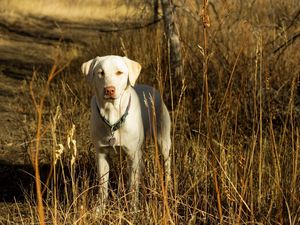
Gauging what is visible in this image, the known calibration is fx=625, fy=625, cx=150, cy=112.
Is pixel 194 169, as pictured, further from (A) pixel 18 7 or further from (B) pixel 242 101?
(A) pixel 18 7

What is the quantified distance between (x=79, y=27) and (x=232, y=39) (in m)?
9.75

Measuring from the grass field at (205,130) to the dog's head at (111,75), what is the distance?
332 millimetres

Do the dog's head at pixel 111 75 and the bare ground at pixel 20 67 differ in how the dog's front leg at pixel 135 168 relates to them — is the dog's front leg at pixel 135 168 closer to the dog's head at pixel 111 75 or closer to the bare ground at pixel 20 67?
the dog's head at pixel 111 75

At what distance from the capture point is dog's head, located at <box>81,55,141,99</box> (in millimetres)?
3689

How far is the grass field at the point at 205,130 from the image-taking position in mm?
2965

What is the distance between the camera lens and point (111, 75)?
375 centimetres

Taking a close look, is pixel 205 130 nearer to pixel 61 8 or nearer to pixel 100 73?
pixel 100 73

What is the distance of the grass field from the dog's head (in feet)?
1.09

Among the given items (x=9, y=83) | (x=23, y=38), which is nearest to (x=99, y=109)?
(x=9, y=83)

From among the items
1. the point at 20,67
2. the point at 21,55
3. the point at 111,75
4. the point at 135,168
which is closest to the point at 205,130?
the point at 135,168

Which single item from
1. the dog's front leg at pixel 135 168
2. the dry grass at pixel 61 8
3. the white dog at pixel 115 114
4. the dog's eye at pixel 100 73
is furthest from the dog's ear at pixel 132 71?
the dry grass at pixel 61 8

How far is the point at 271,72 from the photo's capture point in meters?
5.94

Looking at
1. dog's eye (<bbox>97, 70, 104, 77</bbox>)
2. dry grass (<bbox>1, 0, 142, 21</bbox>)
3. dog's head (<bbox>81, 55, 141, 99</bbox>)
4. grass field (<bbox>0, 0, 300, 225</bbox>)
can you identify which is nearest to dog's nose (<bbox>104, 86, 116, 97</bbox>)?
dog's head (<bbox>81, 55, 141, 99</bbox>)

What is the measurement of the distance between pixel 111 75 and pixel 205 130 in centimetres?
142
